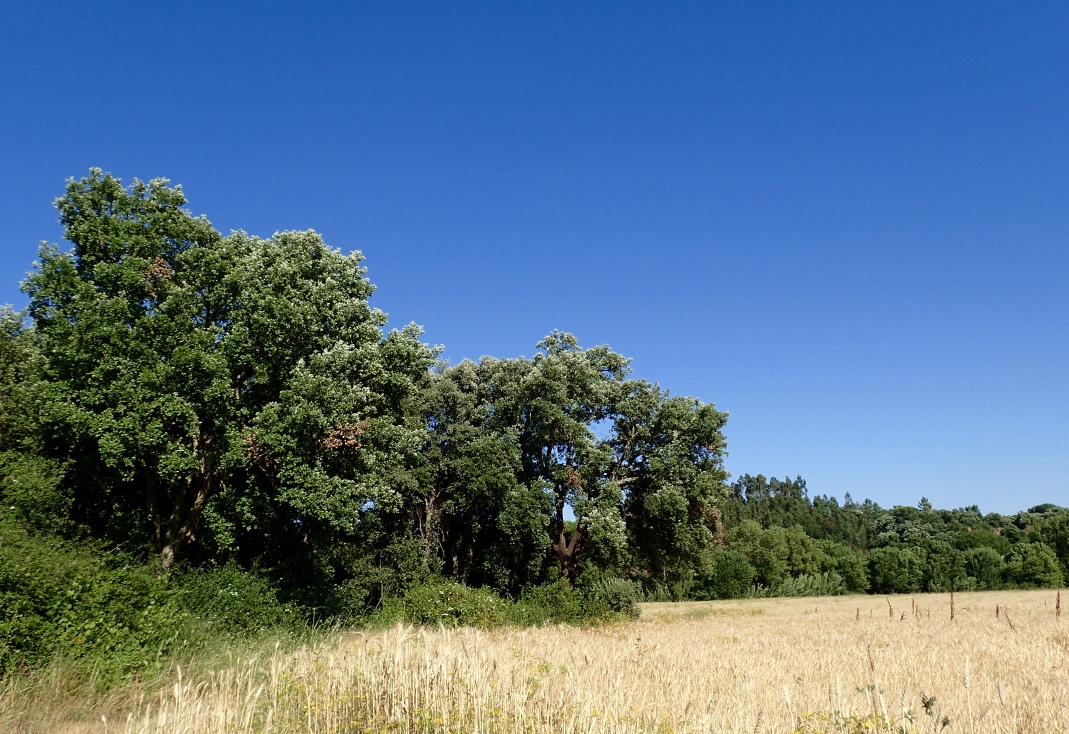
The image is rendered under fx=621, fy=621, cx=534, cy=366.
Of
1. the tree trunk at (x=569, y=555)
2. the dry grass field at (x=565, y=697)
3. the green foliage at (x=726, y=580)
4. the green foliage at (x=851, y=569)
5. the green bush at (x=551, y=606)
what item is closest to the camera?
the dry grass field at (x=565, y=697)

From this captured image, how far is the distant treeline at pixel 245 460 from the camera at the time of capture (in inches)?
665

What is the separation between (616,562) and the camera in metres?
32.2

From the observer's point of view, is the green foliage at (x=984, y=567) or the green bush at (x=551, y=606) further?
the green foliage at (x=984, y=567)

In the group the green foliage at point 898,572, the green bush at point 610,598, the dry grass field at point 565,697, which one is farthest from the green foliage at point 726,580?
the dry grass field at point 565,697

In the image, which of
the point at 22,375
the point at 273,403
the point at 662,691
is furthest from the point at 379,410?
the point at 662,691

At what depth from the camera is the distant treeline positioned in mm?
16891

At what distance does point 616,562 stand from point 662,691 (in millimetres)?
24633

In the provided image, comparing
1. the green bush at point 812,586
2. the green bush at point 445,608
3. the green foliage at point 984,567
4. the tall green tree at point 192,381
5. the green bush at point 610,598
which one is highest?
the tall green tree at point 192,381

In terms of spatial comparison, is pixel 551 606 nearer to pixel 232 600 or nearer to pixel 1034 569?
pixel 232 600

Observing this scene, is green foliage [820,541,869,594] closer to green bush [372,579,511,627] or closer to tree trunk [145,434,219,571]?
green bush [372,579,511,627]

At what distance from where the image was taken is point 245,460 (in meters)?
18.9

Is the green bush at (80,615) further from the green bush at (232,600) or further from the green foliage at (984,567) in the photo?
the green foliage at (984,567)

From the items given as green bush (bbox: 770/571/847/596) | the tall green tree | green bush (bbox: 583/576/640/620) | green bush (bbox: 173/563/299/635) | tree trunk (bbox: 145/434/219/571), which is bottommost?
green bush (bbox: 770/571/847/596)

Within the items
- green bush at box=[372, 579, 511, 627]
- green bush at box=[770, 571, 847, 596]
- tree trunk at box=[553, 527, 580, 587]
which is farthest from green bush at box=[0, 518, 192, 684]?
green bush at box=[770, 571, 847, 596]
